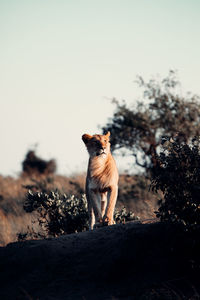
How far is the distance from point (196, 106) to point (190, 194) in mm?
15245

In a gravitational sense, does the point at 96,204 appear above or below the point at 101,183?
below

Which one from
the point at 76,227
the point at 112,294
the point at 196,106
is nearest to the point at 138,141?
the point at 196,106

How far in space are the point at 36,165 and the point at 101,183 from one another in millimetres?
25528

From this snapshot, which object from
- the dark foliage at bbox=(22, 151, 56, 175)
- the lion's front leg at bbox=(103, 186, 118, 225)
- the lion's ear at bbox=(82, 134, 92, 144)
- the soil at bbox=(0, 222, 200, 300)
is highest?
the dark foliage at bbox=(22, 151, 56, 175)

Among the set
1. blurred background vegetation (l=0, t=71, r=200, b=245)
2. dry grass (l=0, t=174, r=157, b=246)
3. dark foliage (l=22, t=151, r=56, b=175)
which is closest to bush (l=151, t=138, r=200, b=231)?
blurred background vegetation (l=0, t=71, r=200, b=245)

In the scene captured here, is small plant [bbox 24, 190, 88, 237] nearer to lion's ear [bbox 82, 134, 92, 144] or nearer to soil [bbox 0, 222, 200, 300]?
lion's ear [bbox 82, 134, 92, 144]

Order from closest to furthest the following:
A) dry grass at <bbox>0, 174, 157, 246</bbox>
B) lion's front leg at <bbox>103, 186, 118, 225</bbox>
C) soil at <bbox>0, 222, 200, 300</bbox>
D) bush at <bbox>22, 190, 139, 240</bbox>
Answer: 1. soil at <bbox>0, 222, 200, 300</bbox>
2. lion's front leg at <bbox>103, 186, 118, 225</bbox>
3. bush at <bbox>22, 190, 139, 240</bbox>
4. dry grass at <bbox>0, 174, 157, 246</bbox>

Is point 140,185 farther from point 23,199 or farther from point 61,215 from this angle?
point 61,215

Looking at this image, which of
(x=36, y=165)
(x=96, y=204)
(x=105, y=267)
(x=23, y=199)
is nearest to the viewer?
(x=105, y=267)

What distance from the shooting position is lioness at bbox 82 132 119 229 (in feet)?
26.0

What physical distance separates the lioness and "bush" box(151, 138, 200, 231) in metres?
1.34

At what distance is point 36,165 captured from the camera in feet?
109

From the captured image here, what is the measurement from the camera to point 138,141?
21250 millimetres

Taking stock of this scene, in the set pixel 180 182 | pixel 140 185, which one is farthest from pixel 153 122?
pixel 180 182
